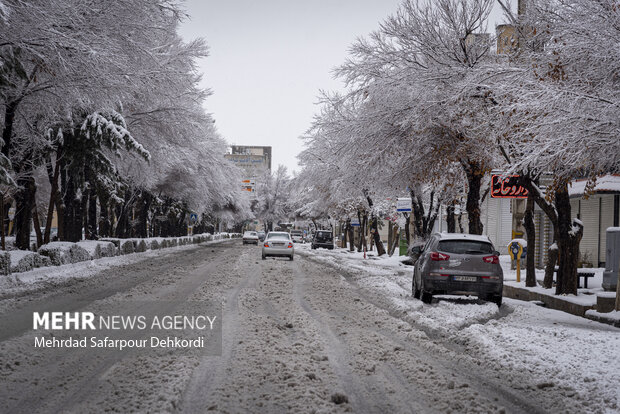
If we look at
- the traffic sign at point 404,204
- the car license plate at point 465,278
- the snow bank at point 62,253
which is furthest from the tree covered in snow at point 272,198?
the car license plate at point 465,278

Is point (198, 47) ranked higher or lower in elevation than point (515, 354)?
higher

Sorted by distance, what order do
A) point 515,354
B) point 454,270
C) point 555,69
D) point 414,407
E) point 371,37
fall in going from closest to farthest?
point 414,407
point 515,354
point 555,69
point 454,270
point 371,37

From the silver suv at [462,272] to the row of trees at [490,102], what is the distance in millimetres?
1688

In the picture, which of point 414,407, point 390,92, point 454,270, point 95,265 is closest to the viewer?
point 414,407

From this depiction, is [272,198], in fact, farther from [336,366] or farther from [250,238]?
[336,366]

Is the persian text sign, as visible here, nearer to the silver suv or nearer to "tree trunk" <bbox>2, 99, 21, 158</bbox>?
the silver suv

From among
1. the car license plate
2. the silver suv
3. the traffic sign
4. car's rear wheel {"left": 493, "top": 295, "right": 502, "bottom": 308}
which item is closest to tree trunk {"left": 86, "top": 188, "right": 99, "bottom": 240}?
the traffic sign

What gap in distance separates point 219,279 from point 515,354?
37.0 feet

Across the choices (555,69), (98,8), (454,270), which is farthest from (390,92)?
(98,8)

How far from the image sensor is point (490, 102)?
15.0m

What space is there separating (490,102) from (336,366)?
10178 mm

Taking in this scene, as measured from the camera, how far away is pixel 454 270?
14164 millimetres

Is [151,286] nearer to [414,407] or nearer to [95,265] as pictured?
[95,265]

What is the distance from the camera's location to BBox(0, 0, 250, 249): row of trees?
11539 millimetres
